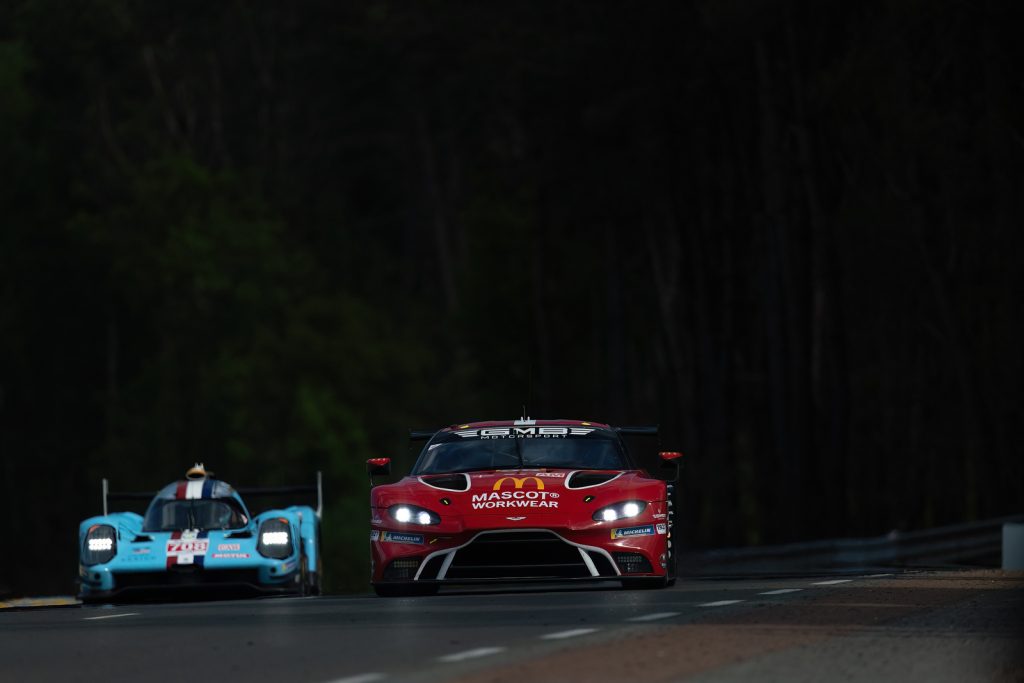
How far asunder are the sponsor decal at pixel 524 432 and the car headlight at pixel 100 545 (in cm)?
354

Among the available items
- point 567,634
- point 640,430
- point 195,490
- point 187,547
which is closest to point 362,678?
point 567,634

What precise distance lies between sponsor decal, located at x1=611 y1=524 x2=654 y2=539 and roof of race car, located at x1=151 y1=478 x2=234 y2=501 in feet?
18.7

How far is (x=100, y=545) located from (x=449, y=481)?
4443mm

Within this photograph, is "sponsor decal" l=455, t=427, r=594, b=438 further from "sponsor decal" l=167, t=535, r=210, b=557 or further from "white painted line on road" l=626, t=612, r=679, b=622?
"white painted line on road" l=626, t=612, r=679, b=622

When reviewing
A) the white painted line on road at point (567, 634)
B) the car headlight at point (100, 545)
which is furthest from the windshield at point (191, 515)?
the white painted line on road at point (567, 634)

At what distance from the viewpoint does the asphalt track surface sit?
13023 mm

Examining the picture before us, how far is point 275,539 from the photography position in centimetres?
2348

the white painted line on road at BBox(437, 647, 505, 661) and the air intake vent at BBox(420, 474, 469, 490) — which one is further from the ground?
the air intake vent at BBox(420, 474, 469, 490)

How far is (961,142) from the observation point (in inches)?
2010

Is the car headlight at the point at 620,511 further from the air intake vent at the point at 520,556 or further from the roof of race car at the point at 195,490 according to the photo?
the roof of race car at the point at 195,490

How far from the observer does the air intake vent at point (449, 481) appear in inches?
771

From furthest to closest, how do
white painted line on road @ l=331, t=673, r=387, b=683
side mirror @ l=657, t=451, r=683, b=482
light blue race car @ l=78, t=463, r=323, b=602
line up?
light blue race car @ l=78, t=463, r=323, b=602 < side mirror @ l=657, t=451, r=683, b=482 < white painted line on road @ l=331, t=673, r=387, b=683

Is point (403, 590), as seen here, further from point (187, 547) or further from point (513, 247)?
point (513, 247)

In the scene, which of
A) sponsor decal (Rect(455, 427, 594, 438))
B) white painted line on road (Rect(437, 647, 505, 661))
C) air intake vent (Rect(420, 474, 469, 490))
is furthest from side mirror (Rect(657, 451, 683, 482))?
white painted line on road (Rect(437, 647, 505, 661))
